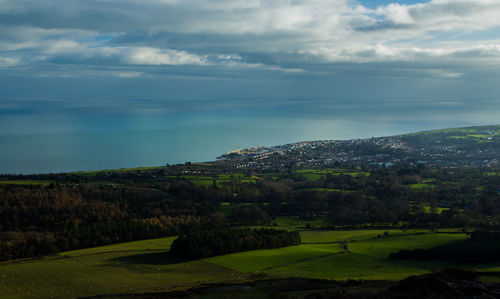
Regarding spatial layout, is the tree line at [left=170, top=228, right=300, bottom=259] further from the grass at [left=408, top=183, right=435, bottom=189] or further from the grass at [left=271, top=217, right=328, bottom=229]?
the grass at [left=408, top=183, right=435, bottom=189]


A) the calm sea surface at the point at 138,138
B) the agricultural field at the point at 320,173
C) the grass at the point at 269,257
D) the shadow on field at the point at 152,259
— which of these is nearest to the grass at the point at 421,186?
the agricultural field at the point at 320,173

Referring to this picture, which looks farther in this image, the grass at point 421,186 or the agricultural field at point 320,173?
the agricultural field at point 320,173

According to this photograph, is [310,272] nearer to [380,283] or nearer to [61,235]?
[380,283]

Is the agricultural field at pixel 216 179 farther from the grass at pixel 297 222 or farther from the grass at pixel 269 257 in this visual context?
the grass at pixel 269 257

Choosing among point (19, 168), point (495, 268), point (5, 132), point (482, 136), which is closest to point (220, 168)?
point (19, 168)

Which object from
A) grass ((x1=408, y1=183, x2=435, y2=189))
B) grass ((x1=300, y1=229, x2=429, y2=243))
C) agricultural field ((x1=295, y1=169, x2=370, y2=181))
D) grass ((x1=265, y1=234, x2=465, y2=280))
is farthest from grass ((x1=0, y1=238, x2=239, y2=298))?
agricultural field ((x1=295, y1=169, x2=370, y2=181))

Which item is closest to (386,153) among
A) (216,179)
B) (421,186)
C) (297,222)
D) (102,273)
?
(421,186)

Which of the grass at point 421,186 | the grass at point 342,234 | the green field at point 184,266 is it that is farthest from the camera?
the grass at point 421,186
